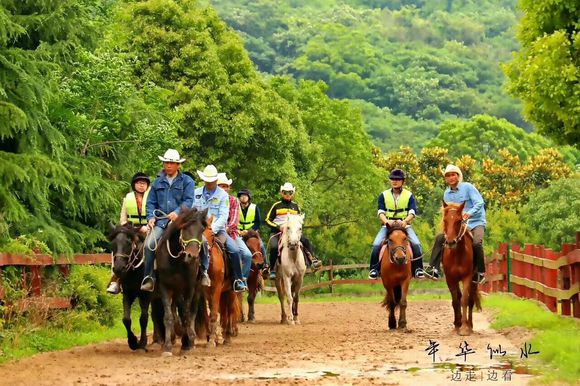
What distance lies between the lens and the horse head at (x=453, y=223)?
18562 millimetres

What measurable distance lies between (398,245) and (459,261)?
1.38 meters

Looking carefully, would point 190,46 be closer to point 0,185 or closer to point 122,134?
point 122,134

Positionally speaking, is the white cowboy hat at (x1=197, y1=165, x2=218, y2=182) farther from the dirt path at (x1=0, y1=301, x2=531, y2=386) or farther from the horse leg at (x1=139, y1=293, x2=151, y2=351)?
the dirt path at (x1=0, y1=301, x2=531, y2=386)

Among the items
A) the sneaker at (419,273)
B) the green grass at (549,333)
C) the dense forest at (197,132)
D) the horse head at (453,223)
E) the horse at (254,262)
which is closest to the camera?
the green grass at (549,333)

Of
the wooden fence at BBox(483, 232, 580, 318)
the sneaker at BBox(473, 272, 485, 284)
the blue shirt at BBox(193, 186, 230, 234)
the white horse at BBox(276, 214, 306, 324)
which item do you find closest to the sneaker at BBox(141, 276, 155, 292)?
the blue shirt at BBox(193, 186, 230, 234)

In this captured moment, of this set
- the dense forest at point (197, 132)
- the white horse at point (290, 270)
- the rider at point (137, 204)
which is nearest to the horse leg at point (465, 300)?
the dense forest at point (197, 132)

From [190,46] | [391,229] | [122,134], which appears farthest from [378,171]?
[391,229]

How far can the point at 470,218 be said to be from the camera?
19438 mm

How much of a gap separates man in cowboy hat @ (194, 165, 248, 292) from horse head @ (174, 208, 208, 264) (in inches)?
74.3

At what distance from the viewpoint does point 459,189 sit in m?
19.6

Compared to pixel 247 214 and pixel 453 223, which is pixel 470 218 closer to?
pixel 453 223

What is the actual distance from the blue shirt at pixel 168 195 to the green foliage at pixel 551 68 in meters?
6.33

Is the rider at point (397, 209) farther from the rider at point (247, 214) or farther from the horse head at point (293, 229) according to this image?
the rider at point (247, 214)

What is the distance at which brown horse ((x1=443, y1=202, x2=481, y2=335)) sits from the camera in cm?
1859
